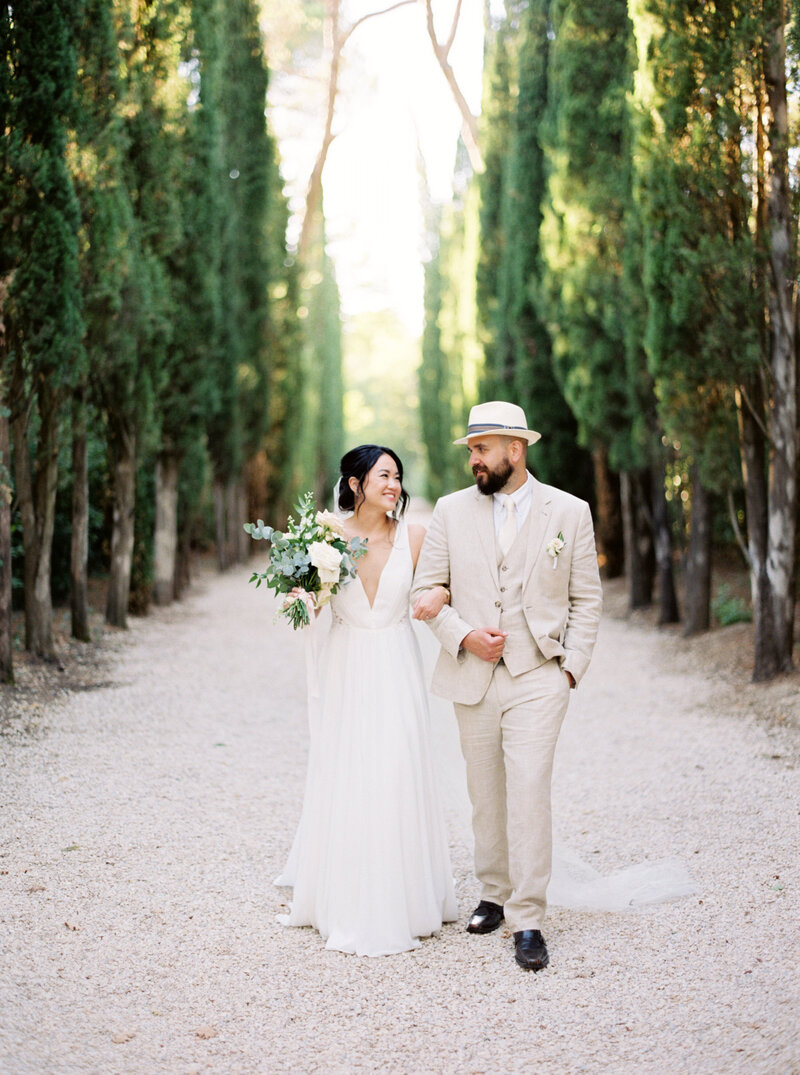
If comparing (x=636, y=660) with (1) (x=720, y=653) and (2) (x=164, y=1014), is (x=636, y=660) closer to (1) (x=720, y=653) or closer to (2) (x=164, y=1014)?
(1) (x=720, y=653)

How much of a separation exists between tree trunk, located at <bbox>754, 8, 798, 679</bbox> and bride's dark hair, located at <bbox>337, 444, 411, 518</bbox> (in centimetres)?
528

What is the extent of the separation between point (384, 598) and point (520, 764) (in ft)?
2.86

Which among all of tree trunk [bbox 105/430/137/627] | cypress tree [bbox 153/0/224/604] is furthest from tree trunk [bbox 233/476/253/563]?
tree trunk [bbox 105/430/137/627]

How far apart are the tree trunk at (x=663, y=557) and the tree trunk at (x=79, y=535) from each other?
6791mm

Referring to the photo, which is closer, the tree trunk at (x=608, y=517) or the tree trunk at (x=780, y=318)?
the tree trunk at (x=780, y=318)

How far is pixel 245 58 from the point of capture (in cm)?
2031

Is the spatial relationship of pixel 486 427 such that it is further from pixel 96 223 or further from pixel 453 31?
pixel 453 31

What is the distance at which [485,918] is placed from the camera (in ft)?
14.2

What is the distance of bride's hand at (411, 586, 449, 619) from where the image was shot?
13.4ft

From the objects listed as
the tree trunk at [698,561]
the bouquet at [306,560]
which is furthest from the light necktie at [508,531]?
the tree trunk at [698,561]

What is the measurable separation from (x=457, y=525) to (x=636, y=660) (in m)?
7.60

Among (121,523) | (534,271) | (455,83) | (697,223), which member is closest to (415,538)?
(697,223)

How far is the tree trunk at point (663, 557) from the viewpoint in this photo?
1345 cm

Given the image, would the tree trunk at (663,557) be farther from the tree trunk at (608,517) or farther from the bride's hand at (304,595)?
the bride's hand at (304,595)
